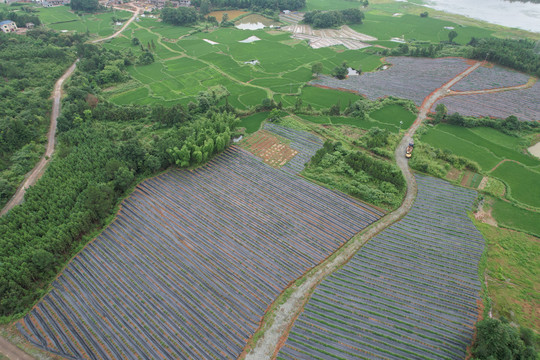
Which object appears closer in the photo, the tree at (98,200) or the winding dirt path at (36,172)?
the winding dirt path at (36,172)

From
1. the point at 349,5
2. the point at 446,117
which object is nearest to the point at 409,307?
the point at 446,117

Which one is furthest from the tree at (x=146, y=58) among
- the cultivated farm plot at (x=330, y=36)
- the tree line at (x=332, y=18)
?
the tree line at (x=332, y=18)

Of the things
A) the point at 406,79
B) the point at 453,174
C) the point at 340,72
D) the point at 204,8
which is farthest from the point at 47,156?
the point at 204,8

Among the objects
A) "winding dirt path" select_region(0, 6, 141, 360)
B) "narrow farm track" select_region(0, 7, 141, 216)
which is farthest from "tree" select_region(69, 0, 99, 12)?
"narrow farm track" select_region(0, 7, 141, 216)

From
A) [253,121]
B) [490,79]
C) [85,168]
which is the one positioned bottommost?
[85,168]

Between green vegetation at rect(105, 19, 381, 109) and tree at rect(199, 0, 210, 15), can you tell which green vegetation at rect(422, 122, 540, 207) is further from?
tree at rect(199, 0, 210, 15)

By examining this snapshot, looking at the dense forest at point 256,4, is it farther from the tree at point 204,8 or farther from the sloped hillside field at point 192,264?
the sloped hillside field at point 192,264

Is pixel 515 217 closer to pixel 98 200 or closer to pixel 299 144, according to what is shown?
pixel 299 144
